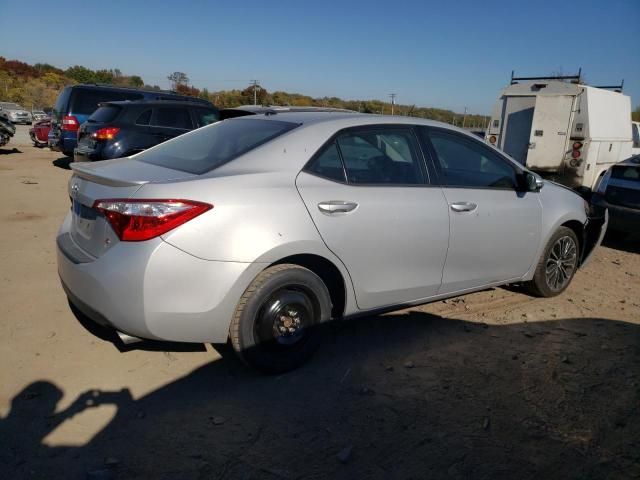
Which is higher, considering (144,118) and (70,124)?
(144,118)

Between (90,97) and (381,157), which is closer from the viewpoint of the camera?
(381,157)

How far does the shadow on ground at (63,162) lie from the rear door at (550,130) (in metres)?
11.2

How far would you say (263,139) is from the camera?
3312 millimetres

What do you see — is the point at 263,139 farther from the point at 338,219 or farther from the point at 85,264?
the point at 85,264

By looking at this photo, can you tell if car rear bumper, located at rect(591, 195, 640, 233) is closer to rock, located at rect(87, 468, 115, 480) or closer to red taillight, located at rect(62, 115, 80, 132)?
rock, located at rect(87, 468, 115, 480)

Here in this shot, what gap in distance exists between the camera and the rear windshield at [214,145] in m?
3.21

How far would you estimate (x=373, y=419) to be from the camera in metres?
2.82

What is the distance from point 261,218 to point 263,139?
69cm

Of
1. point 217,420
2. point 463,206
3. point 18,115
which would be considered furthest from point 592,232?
point 18,115

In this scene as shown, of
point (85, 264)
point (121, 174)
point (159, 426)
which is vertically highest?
point (121, 174)

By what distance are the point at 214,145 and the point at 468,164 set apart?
6.78 ft

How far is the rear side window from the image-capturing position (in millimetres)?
11742

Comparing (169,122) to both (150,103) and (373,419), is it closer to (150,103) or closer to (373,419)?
(150,103)

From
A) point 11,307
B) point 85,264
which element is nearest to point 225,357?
point 85,264
